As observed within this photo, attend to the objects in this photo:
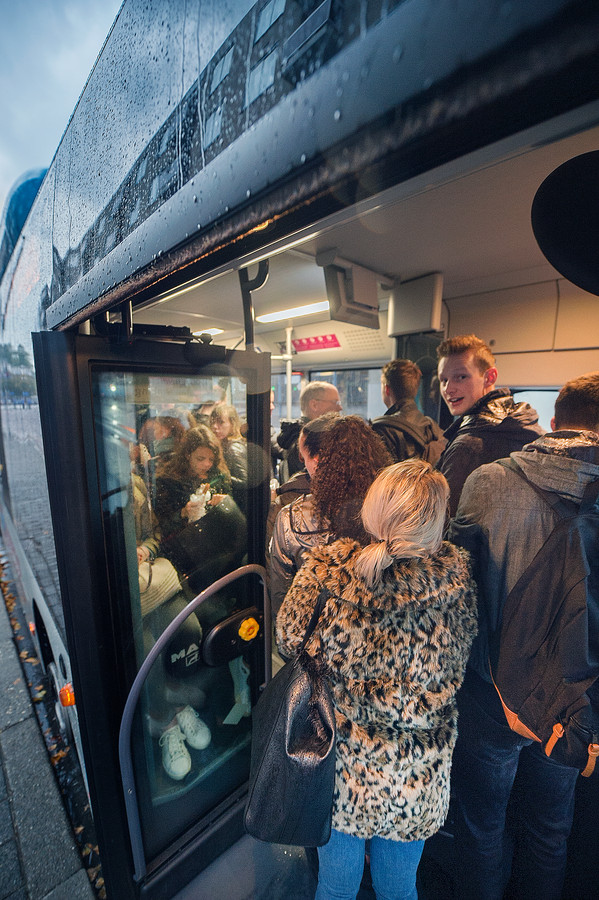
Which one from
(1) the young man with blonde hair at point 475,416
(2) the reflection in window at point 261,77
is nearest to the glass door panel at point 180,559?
(2) the reflection in window at point 261,77

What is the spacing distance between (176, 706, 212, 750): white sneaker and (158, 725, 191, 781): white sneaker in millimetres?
33

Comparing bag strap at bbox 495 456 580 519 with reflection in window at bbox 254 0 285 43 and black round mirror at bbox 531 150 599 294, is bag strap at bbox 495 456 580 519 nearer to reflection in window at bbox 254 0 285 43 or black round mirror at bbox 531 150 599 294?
black round mirror at bbox 531 150 599 294

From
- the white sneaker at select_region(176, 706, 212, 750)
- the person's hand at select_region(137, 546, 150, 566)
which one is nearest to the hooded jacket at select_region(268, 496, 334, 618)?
the person's hand at select_region(137, 546, 150, 566)

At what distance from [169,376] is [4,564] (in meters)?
6.14

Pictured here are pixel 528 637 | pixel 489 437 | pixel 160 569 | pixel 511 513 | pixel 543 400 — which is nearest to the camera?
pixel 528 637

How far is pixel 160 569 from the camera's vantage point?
1683 millimetres

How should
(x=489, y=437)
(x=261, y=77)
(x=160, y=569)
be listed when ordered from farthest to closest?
(x=489, y=437) → (x=160, y=569) → (x=261, y=77)

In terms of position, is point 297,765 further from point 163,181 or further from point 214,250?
point 163,181

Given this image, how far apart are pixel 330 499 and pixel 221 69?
1456 millimetres

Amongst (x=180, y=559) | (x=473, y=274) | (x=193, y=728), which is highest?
(x=473, y=274)

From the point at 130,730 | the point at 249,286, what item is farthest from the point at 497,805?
the point at 249,286

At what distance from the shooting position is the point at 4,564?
19.0ft

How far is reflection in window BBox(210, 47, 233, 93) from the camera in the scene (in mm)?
568

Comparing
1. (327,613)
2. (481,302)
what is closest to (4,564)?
(327,613)
